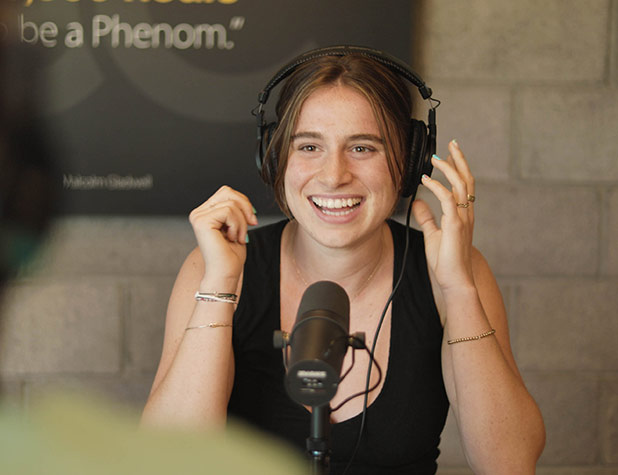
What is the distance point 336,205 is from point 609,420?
1.19 m

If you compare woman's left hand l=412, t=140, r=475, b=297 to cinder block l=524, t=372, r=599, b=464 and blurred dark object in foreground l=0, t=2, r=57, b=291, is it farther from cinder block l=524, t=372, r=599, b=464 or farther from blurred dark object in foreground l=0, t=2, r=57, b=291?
blurred dark object in foreground l=0, t=2, r=57, b=291

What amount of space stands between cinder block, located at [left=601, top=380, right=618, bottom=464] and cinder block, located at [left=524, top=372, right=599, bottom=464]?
0.07 ft

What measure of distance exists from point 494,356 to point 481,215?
736 mm

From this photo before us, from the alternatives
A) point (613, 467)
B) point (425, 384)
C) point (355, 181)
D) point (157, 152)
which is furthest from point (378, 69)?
point (613, 467)

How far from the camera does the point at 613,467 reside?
197 centimetres

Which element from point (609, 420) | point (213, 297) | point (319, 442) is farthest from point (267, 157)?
point (609, 420)

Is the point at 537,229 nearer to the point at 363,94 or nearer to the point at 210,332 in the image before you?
the point at 363,94

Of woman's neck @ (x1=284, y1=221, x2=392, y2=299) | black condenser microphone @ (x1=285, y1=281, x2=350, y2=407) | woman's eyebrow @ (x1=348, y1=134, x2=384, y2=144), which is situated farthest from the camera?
woman's neck @ (x1=284, y1=221, x2=392, y2=299)

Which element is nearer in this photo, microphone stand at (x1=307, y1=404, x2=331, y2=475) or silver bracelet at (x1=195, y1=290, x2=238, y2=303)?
microphone stand at (x1=307, y1=404, x2=331, y2=475)

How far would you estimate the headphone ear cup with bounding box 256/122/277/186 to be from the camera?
1.28 metres

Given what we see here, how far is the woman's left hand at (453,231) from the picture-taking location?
1.20 metres

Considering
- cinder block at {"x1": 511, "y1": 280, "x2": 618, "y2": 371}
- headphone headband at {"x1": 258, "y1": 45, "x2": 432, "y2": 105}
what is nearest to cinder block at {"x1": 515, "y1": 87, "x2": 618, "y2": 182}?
cinder block at {"x1": 511, "y1": 280, "x2": 618, "y2": 371}

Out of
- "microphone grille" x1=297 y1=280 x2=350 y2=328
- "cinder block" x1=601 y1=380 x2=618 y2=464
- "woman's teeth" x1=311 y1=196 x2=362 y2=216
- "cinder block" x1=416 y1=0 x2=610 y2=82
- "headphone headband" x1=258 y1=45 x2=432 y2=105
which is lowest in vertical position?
"cinder block" x1=601 y1=380 x2=618 y2=464

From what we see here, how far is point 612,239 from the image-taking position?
1906 mm
